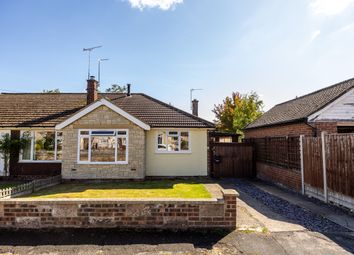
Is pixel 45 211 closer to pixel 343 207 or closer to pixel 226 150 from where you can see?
pixel 343 207

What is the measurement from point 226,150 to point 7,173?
541 inches

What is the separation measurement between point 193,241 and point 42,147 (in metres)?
13.4

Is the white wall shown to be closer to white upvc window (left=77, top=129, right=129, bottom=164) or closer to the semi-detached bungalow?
the semi-detached bungalow

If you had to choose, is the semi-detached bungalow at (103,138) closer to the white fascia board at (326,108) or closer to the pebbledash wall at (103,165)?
the pebbledash wall at (103,165)

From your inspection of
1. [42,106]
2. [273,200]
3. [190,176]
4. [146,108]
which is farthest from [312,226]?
[42,106]

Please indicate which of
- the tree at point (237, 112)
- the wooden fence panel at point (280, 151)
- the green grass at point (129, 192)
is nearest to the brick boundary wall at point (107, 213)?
the green grass at point (129, 192)

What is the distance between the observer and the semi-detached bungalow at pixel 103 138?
570 inches

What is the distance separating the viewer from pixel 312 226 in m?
7.03

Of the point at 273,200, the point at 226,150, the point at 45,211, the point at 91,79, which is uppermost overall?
the point at 91,79

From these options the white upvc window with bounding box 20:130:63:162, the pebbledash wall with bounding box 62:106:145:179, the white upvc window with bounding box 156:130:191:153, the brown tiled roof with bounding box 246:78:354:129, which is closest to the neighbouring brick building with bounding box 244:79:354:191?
the brown tiled roof with bounding box 246:78:354:129

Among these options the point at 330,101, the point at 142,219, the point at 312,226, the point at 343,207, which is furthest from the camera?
the point at 330,101

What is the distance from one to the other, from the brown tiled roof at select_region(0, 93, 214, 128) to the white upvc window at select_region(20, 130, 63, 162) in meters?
0.62

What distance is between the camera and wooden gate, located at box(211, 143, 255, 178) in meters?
17.4

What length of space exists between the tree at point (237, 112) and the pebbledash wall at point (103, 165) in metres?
19.9
